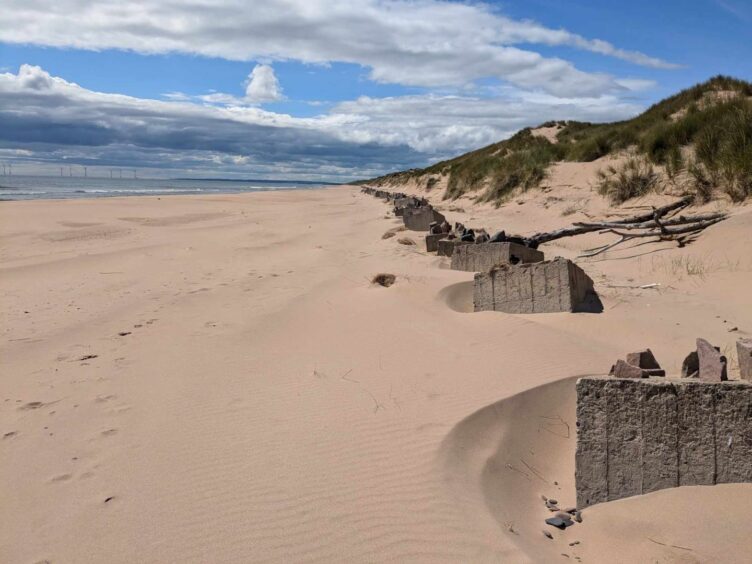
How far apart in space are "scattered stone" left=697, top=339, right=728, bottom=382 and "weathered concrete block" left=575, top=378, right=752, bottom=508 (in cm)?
32

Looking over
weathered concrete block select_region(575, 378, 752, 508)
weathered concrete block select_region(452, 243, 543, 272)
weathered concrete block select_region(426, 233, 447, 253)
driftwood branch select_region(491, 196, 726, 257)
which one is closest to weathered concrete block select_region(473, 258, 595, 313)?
weathered concrete block select_region(452, 243, 543, 272)

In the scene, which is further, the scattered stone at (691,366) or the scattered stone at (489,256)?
the scattered stone at (489,256)

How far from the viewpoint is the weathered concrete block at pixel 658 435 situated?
290 cm

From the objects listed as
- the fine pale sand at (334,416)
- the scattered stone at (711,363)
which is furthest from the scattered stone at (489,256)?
the scattered stone at (711,363)

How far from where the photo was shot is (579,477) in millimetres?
3092

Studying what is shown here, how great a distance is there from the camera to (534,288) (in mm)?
6336

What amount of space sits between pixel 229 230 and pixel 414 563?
16163 mm

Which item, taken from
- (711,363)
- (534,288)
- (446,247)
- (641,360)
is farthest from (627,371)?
(446,247)

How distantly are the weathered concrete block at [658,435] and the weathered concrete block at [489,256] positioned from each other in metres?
4.76

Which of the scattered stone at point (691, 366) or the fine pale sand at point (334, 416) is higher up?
the scattered stone at point (691, 366)

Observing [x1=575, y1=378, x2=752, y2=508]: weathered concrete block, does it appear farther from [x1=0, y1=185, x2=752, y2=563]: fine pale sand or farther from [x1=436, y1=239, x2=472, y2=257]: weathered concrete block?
[x1=436, y1=239, x2=472, y2=257]: weathered concrete block

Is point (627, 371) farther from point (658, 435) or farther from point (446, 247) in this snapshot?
point (446, 247)

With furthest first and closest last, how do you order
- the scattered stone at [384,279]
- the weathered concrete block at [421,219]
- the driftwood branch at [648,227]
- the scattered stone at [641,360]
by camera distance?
1. the weathered concrete block at [421,219]
2. the driftwood branch at [648,227]
3. the scattered stone at [384,279]
4. the scattered stone at [641,360]

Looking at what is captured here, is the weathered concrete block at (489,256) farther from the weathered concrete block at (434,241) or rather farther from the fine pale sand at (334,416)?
the weathered concrete block at (434,241)
